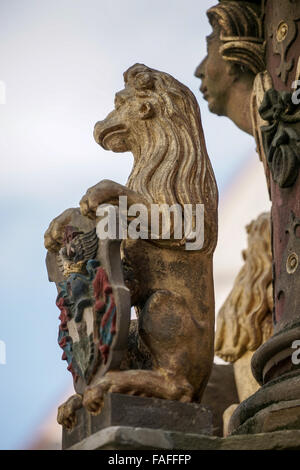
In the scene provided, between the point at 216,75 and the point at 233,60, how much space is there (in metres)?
0.54

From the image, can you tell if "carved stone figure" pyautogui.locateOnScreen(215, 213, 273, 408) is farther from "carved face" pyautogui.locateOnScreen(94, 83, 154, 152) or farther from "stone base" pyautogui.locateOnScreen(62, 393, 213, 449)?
"stone base" pyautogui.locateOnScreen(62, 393, 213, 449)

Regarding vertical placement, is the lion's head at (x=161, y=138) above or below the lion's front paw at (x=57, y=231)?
above

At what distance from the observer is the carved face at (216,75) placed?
8.75 meters

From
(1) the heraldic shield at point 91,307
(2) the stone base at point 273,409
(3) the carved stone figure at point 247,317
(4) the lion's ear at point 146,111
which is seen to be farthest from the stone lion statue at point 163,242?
(3) the carved stone figure at point 247,317

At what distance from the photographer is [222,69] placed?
28.8 ft

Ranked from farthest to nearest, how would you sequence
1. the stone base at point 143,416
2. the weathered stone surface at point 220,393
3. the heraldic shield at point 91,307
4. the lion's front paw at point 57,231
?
the weathered stone surface at point 220,393
the lion's front paw at point 57,231
the heraldic shield at point 91,307
the stone base at point 143,416

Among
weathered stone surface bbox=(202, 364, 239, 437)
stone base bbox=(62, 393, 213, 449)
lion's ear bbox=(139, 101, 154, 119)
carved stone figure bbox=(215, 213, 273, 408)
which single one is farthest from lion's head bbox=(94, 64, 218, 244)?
carved stone figure bbox=(215, 213, 273, 408)

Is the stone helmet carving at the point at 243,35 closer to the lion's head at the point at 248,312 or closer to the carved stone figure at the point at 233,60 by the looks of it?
the carved stone figure at the point at 233,60

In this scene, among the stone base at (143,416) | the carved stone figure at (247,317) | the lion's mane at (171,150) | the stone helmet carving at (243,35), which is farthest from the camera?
the carved stone figure at (247,317)

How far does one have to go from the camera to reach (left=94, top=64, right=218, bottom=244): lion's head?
22.7 feet

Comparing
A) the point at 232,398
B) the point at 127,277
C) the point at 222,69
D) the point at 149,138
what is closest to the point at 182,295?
the point at 127,277

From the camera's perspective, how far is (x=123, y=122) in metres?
7.25

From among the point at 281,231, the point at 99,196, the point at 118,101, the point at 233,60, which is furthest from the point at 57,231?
the point at 233,60
